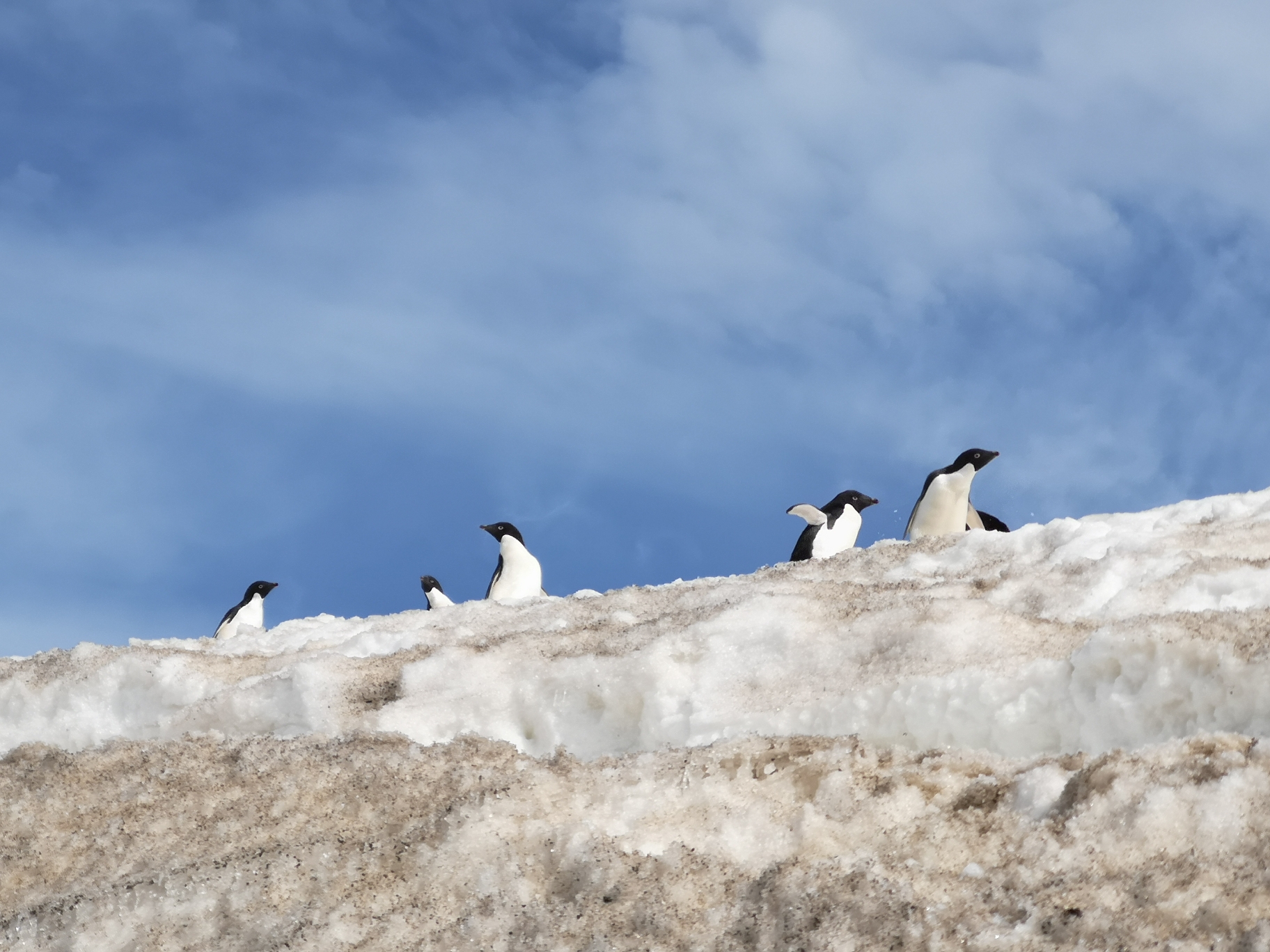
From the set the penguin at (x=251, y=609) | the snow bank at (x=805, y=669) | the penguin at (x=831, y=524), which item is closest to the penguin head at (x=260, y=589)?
the penguin at (x=251, y=609)

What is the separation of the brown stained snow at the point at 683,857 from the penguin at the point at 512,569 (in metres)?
17.3

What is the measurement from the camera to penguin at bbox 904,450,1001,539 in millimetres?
16141

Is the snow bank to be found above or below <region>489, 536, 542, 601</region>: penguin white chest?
below

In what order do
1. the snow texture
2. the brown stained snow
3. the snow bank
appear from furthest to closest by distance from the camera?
the snow bank → the snow texture → the brown stained snow

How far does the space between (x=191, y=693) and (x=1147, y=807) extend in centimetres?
424

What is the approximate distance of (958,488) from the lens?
16328 millimetres

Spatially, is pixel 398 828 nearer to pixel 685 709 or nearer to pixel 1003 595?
pixel 685 709

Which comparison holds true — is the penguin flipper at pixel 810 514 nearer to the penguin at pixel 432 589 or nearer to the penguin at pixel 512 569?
the penguin at pixel 512 569

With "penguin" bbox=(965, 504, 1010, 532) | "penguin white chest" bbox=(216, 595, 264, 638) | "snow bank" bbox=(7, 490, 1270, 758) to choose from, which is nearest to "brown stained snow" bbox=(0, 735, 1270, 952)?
"snow bank" bbox=(7, 490, 1270, 758)

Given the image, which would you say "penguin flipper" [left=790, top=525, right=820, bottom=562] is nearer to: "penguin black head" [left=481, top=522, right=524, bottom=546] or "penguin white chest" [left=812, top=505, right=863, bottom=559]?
"penguin white chest" [left=812, top=505, right=863, bottom=559]

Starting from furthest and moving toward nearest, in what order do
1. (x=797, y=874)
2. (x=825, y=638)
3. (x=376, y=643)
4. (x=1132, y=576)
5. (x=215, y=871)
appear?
(x=376, y=643) < (x=1132, y=576) < (x=825, y=638) < (x=215, y=871) < (x=797, y=874)

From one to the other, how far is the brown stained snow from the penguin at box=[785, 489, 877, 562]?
518 inches

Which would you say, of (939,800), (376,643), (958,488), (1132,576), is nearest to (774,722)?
(939,800)

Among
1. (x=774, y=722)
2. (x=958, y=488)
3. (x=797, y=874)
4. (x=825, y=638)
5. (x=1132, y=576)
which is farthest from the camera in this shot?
(x=958, y=488)
